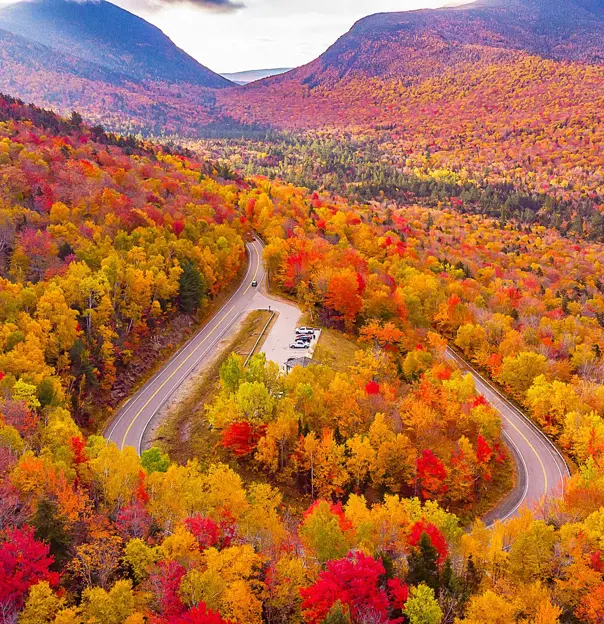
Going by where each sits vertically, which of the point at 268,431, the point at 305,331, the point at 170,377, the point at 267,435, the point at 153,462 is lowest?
the point at 170,377

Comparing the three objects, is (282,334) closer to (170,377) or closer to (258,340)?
(258,340)

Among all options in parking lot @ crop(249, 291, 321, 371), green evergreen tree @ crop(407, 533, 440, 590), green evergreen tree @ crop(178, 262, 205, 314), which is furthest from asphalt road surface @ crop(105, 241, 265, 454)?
green evergreen tree @ crop(407, 533, 440, 590)

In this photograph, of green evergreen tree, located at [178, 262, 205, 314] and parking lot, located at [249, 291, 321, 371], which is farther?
green evergreen tree, located at [178, 262, 205, 314]

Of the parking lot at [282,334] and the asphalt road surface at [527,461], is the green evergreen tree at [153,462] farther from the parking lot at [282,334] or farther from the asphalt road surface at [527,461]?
the asphalt road surface at [527,461]

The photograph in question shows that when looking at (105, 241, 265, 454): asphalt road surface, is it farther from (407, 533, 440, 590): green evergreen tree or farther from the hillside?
(407, 533, 440, 590): green evergreen tree

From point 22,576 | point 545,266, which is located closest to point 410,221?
point 545,266

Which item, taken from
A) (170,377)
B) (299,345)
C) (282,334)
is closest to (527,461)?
(299,345)

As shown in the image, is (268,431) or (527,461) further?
(527,461)

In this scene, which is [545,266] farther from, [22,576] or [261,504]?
[22,576]
